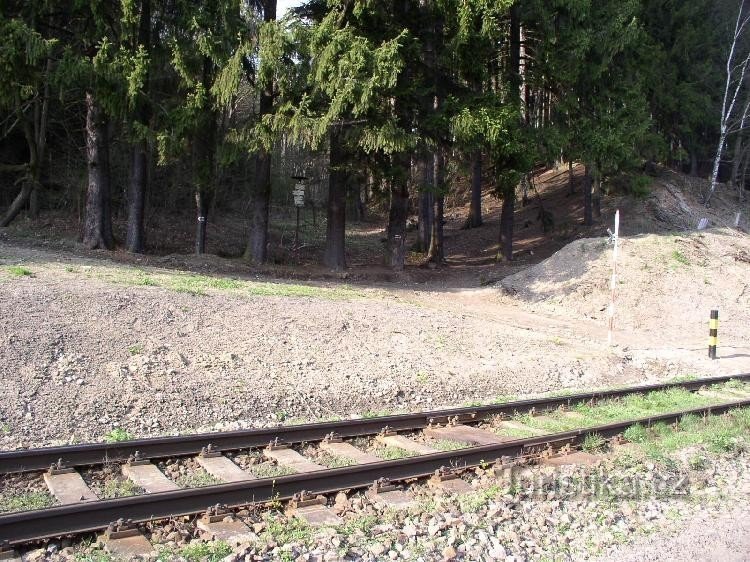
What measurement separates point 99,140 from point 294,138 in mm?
6595

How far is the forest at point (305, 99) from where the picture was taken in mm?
18203

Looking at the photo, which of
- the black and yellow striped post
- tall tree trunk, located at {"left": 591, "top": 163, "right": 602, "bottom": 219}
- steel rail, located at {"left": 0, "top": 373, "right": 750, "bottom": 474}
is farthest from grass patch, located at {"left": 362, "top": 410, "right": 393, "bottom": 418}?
tall tree trunk, located at {"left": 591, "top": 163, "right": 602, "bottom": 219}

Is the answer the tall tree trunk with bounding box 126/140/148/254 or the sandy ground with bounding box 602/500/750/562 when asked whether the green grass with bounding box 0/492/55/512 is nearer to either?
the sandy ground with bounding box 602/500/750/562

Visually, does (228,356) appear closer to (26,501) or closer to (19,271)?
(26,501)

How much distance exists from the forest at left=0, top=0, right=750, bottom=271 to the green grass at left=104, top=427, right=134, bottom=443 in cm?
1149

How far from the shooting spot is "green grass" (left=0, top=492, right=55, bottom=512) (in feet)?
18.8

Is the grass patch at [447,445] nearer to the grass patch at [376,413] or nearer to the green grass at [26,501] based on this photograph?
the grass patch at [376,413]

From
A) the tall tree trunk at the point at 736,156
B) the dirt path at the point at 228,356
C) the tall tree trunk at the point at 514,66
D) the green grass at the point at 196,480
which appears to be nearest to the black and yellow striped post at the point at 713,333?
the dirt path at the point at 228,356

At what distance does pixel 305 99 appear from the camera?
60.4 ft

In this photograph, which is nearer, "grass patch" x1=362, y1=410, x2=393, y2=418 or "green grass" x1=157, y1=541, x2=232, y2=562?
"green grass" x1=157, y1=541, x2=232, y2=562

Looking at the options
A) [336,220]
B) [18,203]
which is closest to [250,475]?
[336,220]

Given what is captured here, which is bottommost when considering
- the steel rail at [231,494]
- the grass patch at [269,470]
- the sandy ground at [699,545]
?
the sandy ground at [699,545]

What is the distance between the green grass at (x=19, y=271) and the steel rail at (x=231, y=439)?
7040 mm

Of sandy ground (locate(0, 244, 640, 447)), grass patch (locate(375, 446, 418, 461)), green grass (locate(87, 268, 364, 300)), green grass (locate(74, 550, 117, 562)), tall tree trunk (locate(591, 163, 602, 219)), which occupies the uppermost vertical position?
tall tree trunk (locate(591, 163, 602, 219))
